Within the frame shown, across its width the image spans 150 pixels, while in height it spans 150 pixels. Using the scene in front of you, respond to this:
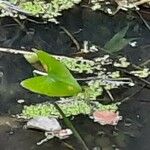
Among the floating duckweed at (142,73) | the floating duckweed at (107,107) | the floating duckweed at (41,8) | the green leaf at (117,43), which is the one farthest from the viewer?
the floating duckweed at (41,8)

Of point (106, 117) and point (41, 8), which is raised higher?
point (41, 8)

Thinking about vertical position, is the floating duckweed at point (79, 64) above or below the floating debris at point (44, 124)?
above

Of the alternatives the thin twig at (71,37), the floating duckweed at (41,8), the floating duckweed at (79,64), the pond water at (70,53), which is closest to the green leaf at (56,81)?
the pond water at (70,53)

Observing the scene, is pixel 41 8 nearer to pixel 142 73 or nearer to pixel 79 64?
pixel 79 64

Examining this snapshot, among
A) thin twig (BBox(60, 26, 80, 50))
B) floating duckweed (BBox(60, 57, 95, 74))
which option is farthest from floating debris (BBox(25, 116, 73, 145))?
thin twig (BBox(60, 26, 80, 50))

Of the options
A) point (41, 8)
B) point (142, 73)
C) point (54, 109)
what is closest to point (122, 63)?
point (142, 73)

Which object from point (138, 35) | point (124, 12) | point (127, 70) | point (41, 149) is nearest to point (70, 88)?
point (41, 149)

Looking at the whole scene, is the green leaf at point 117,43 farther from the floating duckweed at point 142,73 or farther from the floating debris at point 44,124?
the floating debris at point 44,124
